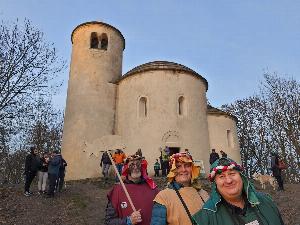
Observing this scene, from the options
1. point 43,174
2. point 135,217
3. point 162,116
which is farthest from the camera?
point 162,116

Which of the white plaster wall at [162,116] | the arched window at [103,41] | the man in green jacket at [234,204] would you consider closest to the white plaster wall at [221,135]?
the white plaster wall at [162,116]

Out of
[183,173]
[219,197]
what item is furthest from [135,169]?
[219,197]

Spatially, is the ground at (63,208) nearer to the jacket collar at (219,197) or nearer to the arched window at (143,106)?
the jacket collar at (219,197)

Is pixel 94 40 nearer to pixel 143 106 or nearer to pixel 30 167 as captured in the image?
pixel 143 106

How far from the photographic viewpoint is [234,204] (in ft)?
11.2

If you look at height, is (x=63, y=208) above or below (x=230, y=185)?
below

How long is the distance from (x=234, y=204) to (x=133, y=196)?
6.18 feet

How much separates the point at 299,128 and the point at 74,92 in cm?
1890

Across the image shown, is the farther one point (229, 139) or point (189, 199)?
point (229, 139)

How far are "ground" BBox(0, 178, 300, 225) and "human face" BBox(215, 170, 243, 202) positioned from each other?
9.35 metres

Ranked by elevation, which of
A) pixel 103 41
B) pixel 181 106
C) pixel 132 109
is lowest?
pixel 132 109

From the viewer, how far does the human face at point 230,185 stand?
3.38 meters

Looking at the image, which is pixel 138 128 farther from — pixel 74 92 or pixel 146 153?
pixel 74 92

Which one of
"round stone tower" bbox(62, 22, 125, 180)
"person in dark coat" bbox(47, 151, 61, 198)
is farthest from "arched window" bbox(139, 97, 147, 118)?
"person in dark coat" bbox(47, 151, 61, 198)
